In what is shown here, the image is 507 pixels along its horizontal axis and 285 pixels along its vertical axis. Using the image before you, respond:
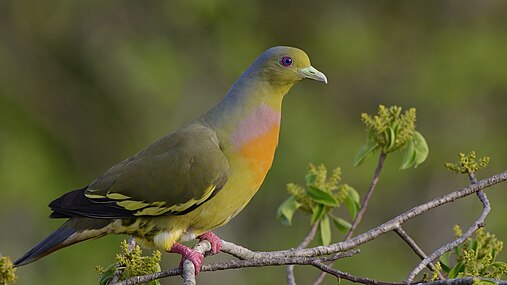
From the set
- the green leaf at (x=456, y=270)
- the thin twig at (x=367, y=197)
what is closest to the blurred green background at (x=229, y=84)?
Answer: the thin twig at (x=367, y=197)

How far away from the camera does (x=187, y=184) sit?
13.4ft

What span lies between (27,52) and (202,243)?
7.89 meters

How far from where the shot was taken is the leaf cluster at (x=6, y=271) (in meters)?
2.69

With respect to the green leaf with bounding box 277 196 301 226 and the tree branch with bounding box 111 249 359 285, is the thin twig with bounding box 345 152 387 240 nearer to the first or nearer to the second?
the green leaf with bounding box 277 196 301 226

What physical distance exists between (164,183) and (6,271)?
1478 millimetres

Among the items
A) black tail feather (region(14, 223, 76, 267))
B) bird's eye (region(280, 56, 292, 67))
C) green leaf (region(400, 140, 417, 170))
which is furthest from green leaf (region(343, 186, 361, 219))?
black tail feather (region(14, 223, 76, 267))

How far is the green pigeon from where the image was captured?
159 inches

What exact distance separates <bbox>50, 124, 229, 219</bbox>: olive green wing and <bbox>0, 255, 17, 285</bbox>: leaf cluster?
4.50 ft

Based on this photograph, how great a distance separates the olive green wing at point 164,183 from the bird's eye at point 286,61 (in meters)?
0.45

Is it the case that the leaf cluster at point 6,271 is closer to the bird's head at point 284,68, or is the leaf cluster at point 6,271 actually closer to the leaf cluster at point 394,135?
the leaf cluster at point 394,135

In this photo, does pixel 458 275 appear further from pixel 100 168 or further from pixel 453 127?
pixel 453 127

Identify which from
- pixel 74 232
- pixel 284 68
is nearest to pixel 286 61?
pixel 284 68

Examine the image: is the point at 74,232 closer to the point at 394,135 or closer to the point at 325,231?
the point at 325,231

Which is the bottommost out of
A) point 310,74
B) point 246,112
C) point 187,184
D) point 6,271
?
point 6,271
